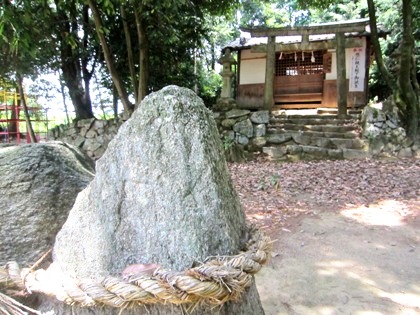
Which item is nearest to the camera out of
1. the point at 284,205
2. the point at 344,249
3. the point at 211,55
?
the point at 344,249

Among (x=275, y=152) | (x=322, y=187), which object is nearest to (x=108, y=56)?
(x=275, y=152)

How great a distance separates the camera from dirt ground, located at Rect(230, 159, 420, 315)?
8.55ft

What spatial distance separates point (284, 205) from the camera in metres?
4.95

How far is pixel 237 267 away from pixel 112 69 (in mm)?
7639

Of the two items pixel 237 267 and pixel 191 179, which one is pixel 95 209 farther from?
pixel 237 267

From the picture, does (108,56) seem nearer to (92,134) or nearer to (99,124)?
(99,124)

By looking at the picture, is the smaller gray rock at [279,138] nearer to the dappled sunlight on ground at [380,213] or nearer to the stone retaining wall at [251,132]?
the stone retaining wall at [251,132]

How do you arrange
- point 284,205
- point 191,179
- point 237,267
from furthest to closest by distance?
point 284,205 < point 191,179 < point 237,267

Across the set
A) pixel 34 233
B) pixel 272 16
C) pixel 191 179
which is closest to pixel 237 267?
pixel 191 179

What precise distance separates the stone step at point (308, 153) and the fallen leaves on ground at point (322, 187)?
1.74 feet

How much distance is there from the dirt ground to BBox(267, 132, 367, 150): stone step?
4.48 ft

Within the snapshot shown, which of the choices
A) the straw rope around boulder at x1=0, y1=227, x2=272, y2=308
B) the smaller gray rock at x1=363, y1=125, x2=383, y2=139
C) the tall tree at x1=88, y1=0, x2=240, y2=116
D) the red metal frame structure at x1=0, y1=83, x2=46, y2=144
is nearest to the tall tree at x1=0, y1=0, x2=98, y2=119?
the tall tree at x1=88, y1=0, x2=240, y2=116

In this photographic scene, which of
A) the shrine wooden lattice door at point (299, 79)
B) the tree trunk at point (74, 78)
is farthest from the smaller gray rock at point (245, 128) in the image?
the tree trunk at point (74, 78)

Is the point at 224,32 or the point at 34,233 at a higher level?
the point at 224,32
